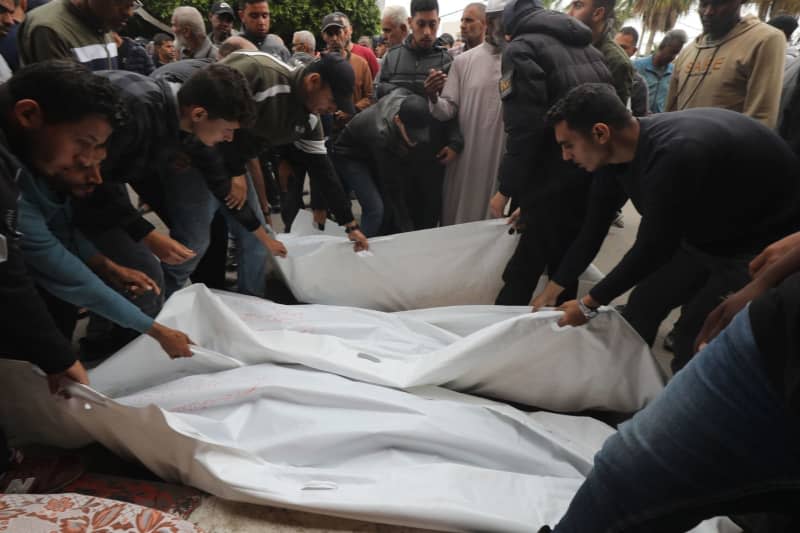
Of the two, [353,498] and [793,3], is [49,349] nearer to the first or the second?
[353,498]

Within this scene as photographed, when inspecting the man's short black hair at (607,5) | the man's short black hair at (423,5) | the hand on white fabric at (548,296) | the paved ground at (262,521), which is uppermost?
the man's short black hair at (607,5)

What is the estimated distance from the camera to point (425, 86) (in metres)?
2.46

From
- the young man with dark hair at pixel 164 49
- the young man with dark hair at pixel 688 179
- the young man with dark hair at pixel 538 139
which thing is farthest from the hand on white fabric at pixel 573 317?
the young man with dark hair at pixel 164 49

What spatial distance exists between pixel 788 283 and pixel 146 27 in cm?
940

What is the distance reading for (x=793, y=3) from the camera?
35.3 ft

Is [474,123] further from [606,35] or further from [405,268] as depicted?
[405,268]

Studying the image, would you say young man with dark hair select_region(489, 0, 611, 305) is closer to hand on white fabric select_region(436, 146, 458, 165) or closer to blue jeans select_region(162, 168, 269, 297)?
hand on white fabric select_region(436, 146, 458, 165)

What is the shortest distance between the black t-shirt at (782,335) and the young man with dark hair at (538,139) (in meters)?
1.33

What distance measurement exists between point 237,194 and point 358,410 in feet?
3.54

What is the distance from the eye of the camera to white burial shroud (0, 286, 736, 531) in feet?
3.43

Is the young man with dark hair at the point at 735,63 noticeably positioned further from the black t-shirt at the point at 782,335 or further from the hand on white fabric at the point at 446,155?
the black t-shirt at the point at 782,335

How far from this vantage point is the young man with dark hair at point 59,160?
3.16ft

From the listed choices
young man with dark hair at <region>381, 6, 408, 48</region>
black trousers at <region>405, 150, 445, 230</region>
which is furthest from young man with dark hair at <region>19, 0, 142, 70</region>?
young man with dark hair at <region>381, 6, 408, 48</region>

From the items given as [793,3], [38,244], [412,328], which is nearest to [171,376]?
[38,244]
